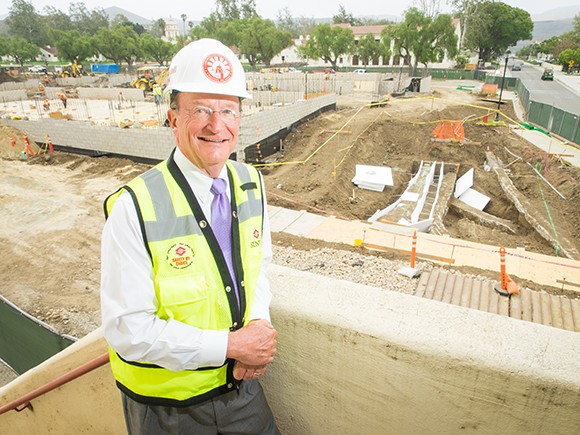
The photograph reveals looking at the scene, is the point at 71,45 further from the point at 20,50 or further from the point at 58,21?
the point at 58,21

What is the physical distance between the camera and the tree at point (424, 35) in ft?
131

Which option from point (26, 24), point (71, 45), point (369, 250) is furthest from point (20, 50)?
point (369, 250)

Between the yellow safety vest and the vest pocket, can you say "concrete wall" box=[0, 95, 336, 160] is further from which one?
the vest pocket

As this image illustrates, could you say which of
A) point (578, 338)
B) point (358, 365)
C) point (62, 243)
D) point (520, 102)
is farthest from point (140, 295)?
point (520, 102)

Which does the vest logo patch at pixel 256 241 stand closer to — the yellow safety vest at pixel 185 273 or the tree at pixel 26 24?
the yellow safety vest at pixel 185 273

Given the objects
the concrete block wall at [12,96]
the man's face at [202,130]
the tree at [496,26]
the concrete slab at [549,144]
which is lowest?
the concrete slab at [549,144]

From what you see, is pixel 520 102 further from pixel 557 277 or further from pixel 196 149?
pixel 196 149

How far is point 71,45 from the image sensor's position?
59.3m

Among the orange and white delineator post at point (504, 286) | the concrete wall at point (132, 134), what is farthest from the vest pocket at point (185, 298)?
the concrete wall at point (132, 134)

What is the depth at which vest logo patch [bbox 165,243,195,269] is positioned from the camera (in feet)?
4.86

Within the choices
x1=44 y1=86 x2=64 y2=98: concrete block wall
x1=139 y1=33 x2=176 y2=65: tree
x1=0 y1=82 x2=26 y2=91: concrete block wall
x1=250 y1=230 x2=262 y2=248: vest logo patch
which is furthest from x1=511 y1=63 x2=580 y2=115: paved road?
x1=139 y1=33 x2=176 y2=65: tree

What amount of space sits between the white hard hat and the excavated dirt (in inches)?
283

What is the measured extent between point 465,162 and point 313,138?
24.6 feet

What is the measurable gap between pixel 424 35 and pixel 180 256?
46.4 m
